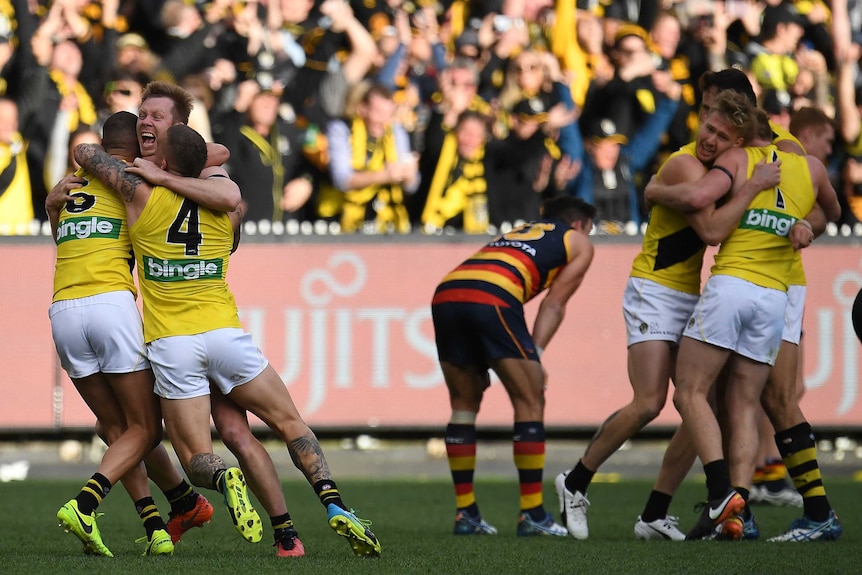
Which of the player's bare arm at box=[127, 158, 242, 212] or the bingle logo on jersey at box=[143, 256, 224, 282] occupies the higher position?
the player's bare arm at box=[127, 158, 242, 212]

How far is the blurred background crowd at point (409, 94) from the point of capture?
532 inches

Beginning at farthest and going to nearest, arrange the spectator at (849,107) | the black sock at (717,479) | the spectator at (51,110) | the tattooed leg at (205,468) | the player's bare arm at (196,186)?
the spectator at (849,107)
the spectator at (51,110)
the black sock at (717,479)
the player's bare arm at (196,186)
the tattooed leg at (205,468)

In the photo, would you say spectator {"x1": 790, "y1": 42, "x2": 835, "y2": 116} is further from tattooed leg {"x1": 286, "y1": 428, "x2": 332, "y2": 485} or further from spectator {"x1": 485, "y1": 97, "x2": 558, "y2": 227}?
tattooed leg {"x1": 286, "y1": 428, "x2": 332, "y2": 485}

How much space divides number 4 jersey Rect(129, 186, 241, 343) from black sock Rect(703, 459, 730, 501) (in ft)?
8.75

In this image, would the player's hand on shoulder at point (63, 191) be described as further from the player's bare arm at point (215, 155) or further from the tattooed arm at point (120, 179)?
the player's bare arm at point (215, 155)

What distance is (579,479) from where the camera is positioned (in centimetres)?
862

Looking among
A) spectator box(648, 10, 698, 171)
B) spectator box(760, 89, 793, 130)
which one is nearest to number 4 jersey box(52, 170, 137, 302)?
spectator box(760, 89, 793, 130)

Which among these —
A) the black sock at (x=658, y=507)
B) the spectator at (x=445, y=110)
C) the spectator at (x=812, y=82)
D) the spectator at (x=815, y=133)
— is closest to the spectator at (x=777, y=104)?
the spectator at (x=812, y=82)

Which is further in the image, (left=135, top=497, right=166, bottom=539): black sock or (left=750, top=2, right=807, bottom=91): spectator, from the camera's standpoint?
(left=750, top=2, right=807, bottom=91): spectator

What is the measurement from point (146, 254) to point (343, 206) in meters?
6.73

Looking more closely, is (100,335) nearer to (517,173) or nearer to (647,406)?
(647,406)

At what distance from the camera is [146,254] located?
7.05 meters

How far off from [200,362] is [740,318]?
2891 millimetres

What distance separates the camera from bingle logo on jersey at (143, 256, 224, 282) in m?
7.00
